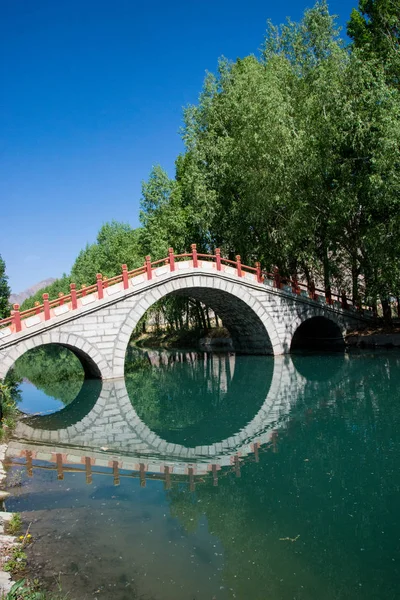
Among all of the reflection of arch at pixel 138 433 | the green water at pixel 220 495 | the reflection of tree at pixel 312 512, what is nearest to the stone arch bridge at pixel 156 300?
the reflection of arch at pixel 138 433

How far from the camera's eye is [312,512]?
20.8 ft

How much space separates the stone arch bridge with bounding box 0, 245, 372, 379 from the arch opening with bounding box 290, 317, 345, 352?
0.09 meters

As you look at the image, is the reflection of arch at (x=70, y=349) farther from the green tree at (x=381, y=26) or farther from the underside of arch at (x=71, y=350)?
the green tree at (x=381, y=26)

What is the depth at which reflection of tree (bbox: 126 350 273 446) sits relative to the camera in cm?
1148

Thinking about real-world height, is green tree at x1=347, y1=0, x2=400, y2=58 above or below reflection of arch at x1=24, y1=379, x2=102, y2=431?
above

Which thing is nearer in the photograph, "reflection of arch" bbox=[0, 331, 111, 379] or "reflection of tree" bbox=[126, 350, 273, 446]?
"reflection of tree" bbox=[126, 350, 273, 446]

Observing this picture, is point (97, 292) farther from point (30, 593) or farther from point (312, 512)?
point (30, 593)

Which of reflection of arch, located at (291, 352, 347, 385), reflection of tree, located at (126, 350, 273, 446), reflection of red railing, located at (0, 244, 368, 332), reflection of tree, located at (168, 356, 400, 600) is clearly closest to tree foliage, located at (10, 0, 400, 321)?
reflection of red railing, located at (0, 244, 368, 332)

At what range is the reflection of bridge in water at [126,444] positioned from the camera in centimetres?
855

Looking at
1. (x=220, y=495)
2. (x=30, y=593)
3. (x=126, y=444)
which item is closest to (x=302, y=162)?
(x=126, y=444)

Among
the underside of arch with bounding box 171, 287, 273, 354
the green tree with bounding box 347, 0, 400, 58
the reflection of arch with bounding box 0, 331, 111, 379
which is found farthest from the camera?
the underside of arch with bounding box 171, 287, 273, 354

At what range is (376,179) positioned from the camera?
15875 millimetres

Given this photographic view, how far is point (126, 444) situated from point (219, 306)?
1301 centimetres

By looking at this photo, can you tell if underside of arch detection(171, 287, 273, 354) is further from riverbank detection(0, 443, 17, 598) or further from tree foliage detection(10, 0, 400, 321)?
riverbank detection(0, 443, 17, 598)
